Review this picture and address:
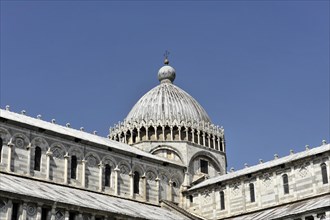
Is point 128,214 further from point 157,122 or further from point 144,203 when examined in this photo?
point 157,122

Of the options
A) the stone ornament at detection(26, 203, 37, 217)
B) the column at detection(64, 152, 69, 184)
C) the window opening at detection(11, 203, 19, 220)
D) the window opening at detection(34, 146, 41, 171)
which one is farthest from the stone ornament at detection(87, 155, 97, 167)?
the window opening at detection(11, 203, 19, 220)

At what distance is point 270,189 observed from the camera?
141 feet

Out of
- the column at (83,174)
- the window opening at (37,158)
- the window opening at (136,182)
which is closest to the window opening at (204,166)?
the window opening at (136,182)

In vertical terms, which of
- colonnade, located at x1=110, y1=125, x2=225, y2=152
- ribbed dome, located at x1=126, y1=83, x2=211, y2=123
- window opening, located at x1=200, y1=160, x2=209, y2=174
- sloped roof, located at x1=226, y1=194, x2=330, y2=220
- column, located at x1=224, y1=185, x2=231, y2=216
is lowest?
sloped roof, located at x1=226, y1=194, x2=330, y2=220

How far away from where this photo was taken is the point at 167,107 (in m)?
55.4

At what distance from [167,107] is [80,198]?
62.9ft

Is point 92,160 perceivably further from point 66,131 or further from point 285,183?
point 285,183

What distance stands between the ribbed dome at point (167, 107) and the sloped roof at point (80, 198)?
454 inches

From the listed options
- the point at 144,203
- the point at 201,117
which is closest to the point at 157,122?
the point at 201,117

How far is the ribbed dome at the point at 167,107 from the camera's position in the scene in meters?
54.8

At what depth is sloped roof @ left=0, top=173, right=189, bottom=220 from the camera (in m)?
34.2

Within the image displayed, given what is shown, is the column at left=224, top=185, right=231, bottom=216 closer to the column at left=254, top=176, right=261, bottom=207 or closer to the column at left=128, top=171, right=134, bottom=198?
the column at left=254, top=176, right=261, bottom=207

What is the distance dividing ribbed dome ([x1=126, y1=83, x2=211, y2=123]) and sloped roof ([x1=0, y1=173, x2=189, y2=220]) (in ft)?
37.8

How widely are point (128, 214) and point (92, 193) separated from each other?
19.7 ft
